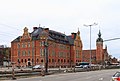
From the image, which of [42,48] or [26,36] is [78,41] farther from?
[26,36]

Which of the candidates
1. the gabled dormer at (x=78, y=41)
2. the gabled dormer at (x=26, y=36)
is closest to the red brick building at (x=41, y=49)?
the gabled dormer at (x=26, y=36)

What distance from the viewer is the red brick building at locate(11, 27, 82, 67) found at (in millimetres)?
119000

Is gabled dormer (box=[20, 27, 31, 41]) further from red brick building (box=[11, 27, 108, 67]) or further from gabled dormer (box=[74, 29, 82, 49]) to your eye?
gabled dormer (box=[74, 29, 82, 49])

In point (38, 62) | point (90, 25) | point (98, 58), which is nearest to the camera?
point (90, 25)

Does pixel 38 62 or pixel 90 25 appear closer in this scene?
pixel 90 25

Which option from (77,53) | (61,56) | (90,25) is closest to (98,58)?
(77,53)

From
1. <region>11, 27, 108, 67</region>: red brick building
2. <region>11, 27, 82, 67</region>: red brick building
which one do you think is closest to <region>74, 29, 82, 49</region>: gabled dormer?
<region>11, 27, 108, 67</region>: red brick building

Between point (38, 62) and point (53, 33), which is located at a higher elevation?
point (53, 33)

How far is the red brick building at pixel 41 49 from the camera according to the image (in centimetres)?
11900

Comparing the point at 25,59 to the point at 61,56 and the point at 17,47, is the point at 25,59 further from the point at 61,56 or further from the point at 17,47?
the point at 61,56

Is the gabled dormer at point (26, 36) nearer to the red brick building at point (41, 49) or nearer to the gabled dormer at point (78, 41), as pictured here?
the red brick building at point (41, 49)

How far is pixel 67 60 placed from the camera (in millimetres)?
138125

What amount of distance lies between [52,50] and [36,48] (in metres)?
7.47

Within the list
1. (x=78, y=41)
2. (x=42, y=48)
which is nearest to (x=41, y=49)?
(x=42, y=48)
